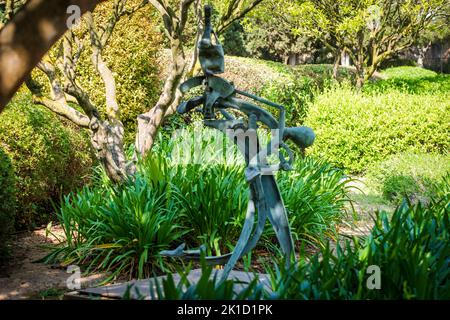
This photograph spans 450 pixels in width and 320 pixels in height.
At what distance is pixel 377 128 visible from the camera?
39.7 ft

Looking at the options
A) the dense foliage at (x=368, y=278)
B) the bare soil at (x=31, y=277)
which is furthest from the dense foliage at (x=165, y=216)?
the dense foliage at (x=368, y=278)

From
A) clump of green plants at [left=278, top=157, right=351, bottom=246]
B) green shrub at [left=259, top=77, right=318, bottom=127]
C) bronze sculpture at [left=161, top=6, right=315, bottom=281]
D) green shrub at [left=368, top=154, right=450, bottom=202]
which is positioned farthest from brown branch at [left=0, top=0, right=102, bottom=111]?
green shrub at [left=259, top=77, right=318, bottom=127]

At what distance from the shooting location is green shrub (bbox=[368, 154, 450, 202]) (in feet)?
29.2

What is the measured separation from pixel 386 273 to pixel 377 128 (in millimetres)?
9382

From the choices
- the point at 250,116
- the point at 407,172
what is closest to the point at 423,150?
the point at 407,172

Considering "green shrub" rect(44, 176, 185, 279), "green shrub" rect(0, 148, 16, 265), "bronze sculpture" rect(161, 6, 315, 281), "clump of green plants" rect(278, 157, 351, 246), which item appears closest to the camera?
"bronze sculpture" rect(161, 6, 315, 281)

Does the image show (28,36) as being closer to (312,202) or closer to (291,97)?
(312,202)

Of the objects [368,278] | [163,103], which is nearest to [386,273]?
[368,278]

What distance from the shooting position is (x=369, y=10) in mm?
14266

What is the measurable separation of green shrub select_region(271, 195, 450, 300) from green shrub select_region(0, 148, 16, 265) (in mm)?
3608

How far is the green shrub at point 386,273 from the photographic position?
2959mm

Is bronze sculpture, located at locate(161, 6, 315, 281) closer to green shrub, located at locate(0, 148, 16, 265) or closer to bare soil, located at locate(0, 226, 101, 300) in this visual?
bare soil, located at locate(0, 226, 101, 300)

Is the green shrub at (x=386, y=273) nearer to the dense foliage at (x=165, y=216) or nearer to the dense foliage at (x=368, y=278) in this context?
the dense foliage at (x=368, y=278)

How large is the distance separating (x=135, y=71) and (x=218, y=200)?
21.4ft
